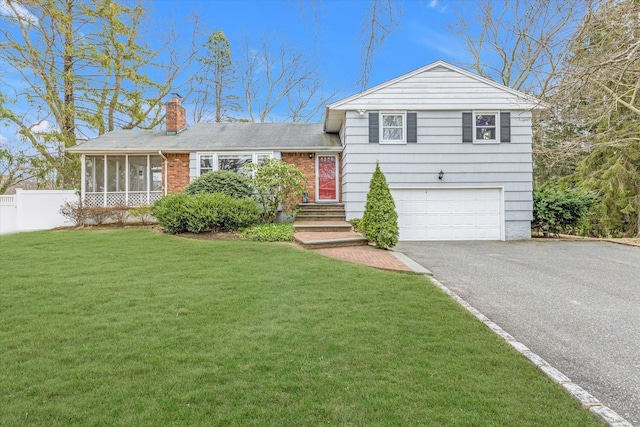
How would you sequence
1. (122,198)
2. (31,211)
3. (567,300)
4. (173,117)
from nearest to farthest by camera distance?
1. (567,300)
2. (31,211)
3. (122,198)
4. (173,117)

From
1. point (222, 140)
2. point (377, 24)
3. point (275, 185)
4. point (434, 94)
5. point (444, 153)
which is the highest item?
point (434, 94)

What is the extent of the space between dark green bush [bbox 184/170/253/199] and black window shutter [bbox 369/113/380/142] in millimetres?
4386

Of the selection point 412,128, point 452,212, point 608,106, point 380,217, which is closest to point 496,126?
point 412,128

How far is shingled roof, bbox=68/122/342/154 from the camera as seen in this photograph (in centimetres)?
1279

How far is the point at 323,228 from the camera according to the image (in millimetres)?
10258

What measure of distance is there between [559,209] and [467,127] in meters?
4.19

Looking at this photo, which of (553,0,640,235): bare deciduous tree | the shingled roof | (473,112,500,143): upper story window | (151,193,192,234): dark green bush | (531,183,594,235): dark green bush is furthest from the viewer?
the shingled roof

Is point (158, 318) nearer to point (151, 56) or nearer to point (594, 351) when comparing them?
point (594, 351)

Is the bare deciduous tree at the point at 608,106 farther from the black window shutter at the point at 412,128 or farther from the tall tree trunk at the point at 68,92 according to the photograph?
the tall tree trunk at the point at 68,92

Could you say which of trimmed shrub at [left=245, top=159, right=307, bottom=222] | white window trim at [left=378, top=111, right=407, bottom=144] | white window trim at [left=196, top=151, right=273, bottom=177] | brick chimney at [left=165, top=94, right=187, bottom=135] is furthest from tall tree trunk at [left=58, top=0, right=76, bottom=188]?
white window trim at [left=378, top=111, right=407, bottom=144]

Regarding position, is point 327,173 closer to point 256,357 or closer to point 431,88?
point 431,88

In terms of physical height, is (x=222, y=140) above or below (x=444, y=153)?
above

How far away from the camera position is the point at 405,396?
232 cm

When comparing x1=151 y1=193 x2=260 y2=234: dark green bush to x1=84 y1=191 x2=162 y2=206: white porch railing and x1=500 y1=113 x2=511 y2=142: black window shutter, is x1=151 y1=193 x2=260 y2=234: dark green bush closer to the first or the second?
x1=84 y1=191 x2=162 y2=206: white porch railing
